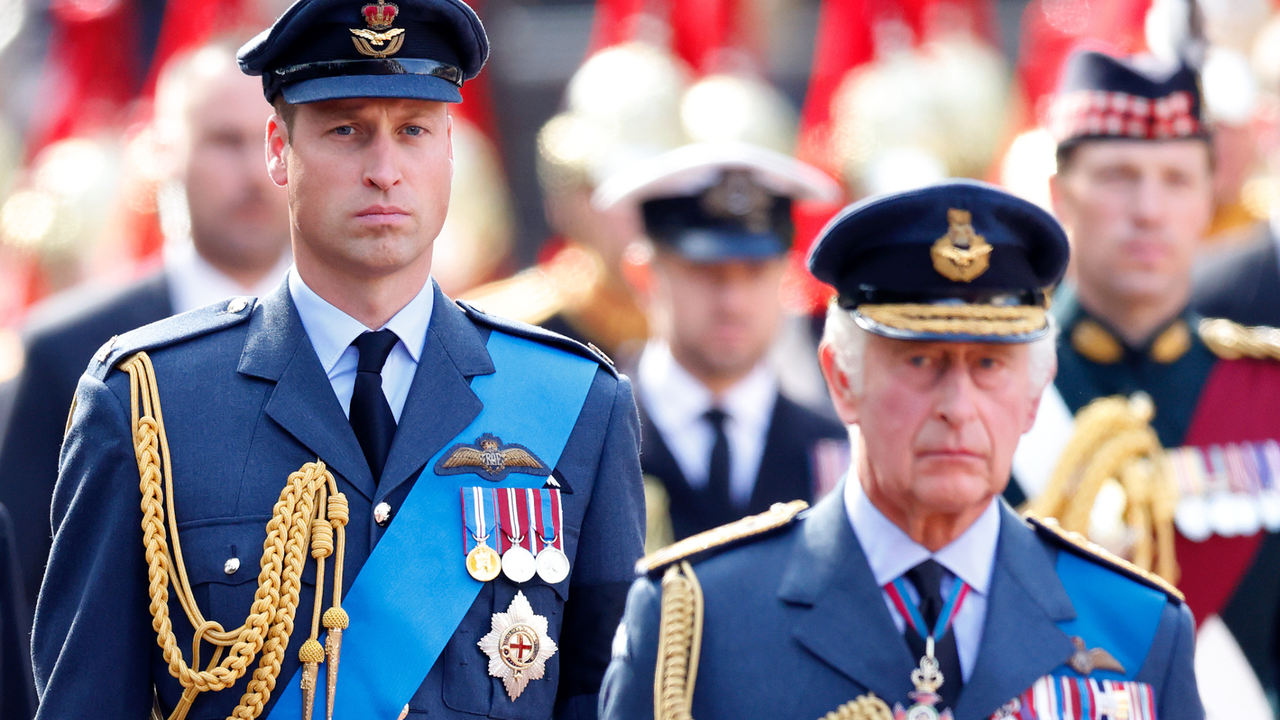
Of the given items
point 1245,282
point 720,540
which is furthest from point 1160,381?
point 720,540

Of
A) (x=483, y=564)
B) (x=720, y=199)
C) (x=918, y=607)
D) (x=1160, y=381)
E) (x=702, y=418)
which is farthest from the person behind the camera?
(x=720, y=199)

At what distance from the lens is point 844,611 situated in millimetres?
3418

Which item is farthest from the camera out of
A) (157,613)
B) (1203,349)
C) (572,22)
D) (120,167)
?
(572,22)

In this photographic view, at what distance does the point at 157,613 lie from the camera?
134 inches

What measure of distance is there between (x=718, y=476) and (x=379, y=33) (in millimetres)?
2825

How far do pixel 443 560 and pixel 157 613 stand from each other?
1.64 feet

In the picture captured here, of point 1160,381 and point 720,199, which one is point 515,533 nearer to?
point 1160,381

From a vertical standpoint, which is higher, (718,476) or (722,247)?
(722,247)

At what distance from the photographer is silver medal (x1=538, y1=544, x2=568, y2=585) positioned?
357 cm

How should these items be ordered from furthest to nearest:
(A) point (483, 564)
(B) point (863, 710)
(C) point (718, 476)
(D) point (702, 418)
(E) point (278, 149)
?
(D) point (702, 418), (C) point (718, 476), (E) point (278, 149), (A) point (483, 564), (B) point (863, 710)

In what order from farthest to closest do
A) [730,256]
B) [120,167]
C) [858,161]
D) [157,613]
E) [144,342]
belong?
[120,167]
[858,161]
[730,256]
[144,342]
[157,613]

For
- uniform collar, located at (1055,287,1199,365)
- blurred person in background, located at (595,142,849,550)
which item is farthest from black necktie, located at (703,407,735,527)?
uniform collar, located at (1055,287,1199,365)

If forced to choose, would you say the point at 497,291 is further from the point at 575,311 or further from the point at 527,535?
the point at 527,535

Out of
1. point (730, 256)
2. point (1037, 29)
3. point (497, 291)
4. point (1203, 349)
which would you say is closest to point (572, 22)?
point (1037, 29)
